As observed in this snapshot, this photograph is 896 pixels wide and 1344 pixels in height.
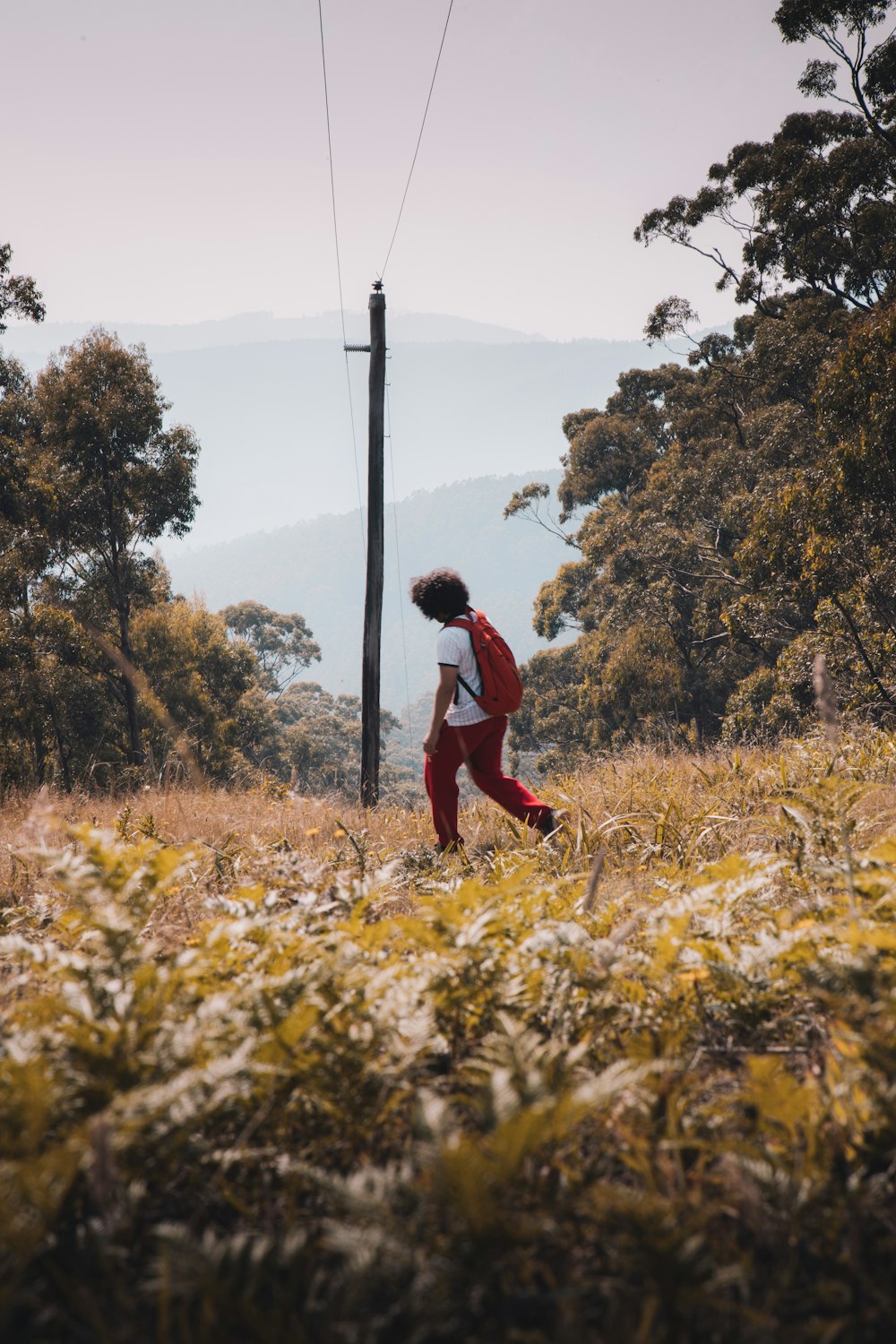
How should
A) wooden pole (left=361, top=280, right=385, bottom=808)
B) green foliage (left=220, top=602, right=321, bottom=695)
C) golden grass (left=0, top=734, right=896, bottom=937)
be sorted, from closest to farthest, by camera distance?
golden grass (left=0, top=734, right=896, bottom=937)
wooden pole (left=361, top=280, right=385, bottom=808)
green foliage (left=220, top=602, right=321, bottom=695)

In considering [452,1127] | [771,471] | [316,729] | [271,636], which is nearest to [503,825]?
[452,1127]

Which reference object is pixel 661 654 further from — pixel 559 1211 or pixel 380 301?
pixel 559 1211

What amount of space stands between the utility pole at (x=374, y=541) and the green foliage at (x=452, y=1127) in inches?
271

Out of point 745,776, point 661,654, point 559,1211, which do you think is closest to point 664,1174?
point 559,1211

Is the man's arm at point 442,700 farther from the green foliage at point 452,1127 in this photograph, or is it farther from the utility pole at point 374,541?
the utility pole at point 374,541

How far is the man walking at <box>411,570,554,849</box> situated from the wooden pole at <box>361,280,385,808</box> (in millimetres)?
4139

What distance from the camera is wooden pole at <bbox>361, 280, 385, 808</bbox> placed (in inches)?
363

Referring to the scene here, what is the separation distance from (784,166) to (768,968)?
2111 centimetres

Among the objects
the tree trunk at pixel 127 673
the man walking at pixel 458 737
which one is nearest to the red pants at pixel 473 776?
the man walking at pixel 458 737

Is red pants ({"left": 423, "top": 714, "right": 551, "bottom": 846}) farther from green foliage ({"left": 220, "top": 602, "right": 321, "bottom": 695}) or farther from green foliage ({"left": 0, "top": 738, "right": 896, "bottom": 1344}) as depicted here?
green foliage ({"left": 220, "top": 602, "right": 321, "bottom": 695})

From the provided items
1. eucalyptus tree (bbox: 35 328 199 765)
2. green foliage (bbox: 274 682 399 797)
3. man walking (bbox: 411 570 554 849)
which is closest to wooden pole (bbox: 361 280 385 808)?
man walking (bbox: 411 570 554 849)

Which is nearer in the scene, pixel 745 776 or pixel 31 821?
pixel 31 821

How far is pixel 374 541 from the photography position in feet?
31.6

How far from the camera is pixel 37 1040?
1555 millimetres
